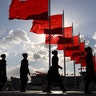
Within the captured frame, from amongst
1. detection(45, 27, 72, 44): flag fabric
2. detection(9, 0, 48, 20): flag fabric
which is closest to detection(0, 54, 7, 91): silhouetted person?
detection(9, 0, 48, 20): flag fabric

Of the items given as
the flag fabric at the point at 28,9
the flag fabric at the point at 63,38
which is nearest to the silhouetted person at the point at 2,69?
the flag fabric at the point at 28,9

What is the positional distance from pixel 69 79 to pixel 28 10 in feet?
167

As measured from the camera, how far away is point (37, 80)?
71500 millimetres

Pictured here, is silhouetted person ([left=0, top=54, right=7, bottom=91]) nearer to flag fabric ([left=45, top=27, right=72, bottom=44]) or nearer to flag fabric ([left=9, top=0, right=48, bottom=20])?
flag fabric ([left=9, top=0, right=48, bottom=20])

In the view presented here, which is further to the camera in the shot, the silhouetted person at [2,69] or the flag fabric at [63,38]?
the flag fabric at [63,38]

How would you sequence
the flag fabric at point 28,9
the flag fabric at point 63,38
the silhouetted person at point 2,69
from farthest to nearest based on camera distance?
the flag fabric at point 63,38, the flag fabric at point 28,9, the silhouetted person at point 2,69

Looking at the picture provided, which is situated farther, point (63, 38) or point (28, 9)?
point (63, 38)

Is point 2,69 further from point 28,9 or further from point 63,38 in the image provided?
point 63,38

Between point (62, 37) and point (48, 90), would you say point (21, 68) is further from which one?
point (62, 37)

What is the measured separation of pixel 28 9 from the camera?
980 inches

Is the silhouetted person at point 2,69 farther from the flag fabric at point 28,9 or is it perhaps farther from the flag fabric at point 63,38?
the flag fabric at point 63,38

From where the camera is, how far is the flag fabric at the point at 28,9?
24.4 m

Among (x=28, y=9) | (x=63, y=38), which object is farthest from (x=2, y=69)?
(x=63, y=38)

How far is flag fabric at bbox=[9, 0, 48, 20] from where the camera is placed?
24.4 m
